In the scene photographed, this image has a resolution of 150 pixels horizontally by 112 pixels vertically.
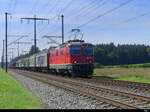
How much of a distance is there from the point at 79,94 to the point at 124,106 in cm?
605

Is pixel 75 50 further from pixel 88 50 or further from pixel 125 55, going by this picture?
pixel 125 55

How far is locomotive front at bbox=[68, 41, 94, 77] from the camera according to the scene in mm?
35522

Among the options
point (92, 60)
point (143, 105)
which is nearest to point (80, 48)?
point (92, 60)

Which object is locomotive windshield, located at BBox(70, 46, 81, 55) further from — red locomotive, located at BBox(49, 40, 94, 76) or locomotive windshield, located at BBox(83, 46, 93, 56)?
locomotive windshield, located at BBox(83, 46, 93, 56)

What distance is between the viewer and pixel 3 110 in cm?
1158

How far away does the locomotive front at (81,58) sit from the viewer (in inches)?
1398

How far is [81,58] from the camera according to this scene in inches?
1425

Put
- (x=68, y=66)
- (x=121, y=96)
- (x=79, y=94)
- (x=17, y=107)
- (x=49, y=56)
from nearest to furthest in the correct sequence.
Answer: (x=17, y=107)
(x=121, y=96)
(x=79, y=94)
(x=68, y=66)
(x=49, y=56)

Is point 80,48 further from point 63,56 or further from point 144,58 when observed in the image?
point 144,58

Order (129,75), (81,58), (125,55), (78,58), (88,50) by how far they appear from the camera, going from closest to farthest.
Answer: (78,58) → (81,58) → (88,50) → (129,75) → (125,55)

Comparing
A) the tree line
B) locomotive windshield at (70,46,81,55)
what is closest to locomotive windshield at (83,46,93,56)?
locomotive windshield at (70,46,81,55)

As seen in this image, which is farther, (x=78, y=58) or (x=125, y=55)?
(x=125, y=55)

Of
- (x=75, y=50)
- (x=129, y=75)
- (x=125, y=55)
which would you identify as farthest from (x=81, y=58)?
(x=125, y=55)

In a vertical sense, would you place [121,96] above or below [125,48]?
below
